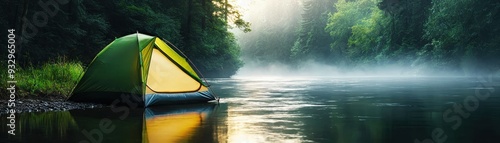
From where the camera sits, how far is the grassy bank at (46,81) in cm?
1380

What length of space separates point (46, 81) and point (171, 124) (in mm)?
7548

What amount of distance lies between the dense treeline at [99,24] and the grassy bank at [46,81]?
248 cm

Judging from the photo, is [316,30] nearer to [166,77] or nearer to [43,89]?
[166,77]

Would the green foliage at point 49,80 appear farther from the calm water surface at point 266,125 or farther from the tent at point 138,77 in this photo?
the calm water surface at point 266,125

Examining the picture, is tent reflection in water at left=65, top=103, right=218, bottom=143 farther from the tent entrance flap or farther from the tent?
the tent entrance flap

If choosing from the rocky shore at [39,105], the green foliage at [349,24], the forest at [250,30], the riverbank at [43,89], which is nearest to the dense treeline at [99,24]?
the forest at [250,30]

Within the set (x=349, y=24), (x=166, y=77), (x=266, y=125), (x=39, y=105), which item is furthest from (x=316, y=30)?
(x=266, y=125)

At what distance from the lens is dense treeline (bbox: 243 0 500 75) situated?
4316 centimetres

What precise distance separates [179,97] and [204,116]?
12.2 ft

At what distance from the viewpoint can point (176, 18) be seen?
38.6 metres

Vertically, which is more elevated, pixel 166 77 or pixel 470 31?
pixel 470 31

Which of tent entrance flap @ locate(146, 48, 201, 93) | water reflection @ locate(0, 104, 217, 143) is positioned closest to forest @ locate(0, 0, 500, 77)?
tent entrance flap @ locate(146, 48, 201, 93)

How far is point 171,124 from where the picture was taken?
8953 mm

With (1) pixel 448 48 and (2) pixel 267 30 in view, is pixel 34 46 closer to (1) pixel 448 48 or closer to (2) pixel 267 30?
(1) pixel 448 48
